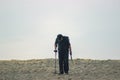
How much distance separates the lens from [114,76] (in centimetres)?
2592

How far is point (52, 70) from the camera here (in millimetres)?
29203

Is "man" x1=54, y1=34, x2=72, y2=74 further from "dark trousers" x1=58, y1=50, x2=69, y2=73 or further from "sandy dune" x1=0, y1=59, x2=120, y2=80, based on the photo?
"sandy dune" x1=0, y1=59, x2=120, y2=80

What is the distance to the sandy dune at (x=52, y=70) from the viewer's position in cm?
2588

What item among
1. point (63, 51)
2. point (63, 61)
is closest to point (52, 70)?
point (63, 61)

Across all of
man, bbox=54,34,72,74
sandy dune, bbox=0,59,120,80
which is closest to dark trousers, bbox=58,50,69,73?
man, bbox=54,34,72,74

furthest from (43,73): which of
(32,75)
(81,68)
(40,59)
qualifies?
(40,59)

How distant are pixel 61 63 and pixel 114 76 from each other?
343 centimetres

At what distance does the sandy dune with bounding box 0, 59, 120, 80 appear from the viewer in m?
25.9

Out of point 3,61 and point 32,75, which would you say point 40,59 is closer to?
point 3,61

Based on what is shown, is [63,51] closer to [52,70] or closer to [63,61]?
[63,61]

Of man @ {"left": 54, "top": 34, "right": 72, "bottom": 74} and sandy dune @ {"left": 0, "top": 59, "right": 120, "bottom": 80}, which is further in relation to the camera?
man @ {"left": 54, "top": 34, "right": 72, "bottom": 74}

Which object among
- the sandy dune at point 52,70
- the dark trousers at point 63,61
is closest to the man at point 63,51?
the dark trousers at point 63,61

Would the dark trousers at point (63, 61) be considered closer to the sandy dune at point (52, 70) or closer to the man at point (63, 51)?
the man at point (63, 51)

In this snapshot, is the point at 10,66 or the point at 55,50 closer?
the point at 55,50
